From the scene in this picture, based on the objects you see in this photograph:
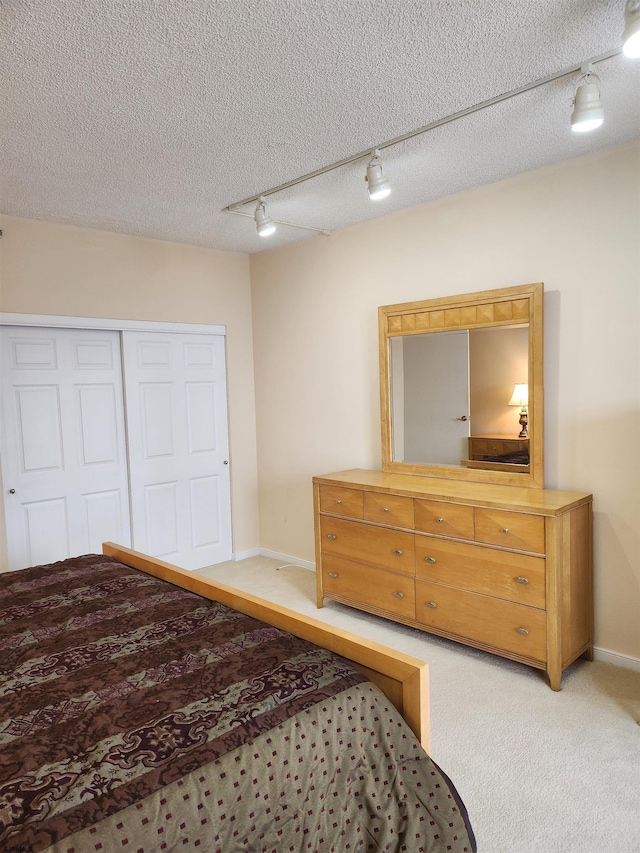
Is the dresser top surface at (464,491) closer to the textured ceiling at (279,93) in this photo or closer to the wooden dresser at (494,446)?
the wooden dresser at (494,446)

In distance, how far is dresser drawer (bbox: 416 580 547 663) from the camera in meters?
2.79

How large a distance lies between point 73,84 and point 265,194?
4.46 ft

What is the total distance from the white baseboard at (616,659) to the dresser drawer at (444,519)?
2.94 ft

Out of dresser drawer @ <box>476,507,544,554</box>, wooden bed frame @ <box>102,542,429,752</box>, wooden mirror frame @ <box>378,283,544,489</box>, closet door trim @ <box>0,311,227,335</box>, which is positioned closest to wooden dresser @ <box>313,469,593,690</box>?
dresser drawer @ <box>476,507,544,554</box>

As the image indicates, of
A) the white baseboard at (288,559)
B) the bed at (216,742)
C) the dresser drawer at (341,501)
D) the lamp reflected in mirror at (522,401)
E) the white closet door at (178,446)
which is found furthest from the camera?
the white baseboard at (288,559)

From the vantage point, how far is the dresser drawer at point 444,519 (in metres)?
→ 3.03

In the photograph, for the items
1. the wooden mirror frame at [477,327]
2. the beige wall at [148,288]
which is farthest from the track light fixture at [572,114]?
the beige wall at [148,288]

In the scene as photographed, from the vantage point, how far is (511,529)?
112 inches

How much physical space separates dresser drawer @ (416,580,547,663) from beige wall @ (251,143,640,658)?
479 mm

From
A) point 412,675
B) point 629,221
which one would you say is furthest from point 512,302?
point 412,675

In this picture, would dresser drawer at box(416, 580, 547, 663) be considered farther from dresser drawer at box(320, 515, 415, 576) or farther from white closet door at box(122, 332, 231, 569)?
white closet door at box(122, 332, 231, 569)

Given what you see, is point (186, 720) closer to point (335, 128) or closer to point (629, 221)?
point (335, 128)

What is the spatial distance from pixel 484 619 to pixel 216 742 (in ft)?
6.53

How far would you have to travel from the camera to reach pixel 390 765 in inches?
58.8
